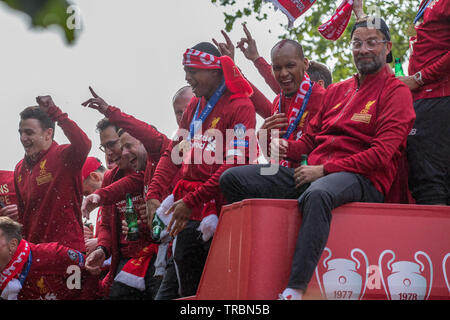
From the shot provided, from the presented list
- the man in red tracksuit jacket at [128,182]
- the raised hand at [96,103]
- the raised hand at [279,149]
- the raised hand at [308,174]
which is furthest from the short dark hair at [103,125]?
the raised hand at [308,174]

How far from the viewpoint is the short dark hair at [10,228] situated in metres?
6.13

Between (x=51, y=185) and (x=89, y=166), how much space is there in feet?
4.78

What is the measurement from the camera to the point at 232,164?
4562 mm

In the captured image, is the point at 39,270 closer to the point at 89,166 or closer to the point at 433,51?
the point at 89,166

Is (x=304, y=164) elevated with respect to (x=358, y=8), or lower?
lower

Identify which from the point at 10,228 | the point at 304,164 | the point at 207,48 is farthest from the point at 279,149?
the point at 10,228

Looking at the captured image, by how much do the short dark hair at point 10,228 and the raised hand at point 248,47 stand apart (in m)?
2.69

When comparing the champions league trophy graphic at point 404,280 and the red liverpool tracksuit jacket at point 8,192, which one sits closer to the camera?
the champions league trophy graphic at point 404,280

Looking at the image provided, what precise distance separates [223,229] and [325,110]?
116 centimetres

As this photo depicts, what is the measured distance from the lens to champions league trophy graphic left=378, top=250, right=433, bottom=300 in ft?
12.0

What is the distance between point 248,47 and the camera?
597 cm

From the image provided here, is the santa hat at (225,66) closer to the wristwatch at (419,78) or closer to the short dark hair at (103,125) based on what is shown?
the wristwatch at (419,78)

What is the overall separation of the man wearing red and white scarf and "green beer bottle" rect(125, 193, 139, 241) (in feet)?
2.25
